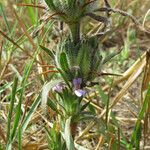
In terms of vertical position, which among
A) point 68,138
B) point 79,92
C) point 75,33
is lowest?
point 68,138

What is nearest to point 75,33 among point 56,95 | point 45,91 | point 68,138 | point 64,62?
point 64,62

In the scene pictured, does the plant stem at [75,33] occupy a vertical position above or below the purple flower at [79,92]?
above

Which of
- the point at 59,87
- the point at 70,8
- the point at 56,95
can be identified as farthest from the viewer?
the point at 56,95

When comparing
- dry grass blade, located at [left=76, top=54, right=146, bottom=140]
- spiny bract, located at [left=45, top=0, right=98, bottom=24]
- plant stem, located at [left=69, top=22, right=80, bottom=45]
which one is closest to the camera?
spiny bract, located at [left=45, top=0, right=98, bottom=24]

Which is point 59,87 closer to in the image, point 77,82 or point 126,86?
point 77,82

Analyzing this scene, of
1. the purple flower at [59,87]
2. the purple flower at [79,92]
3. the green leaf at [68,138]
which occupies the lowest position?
the green leaf at [68,138]

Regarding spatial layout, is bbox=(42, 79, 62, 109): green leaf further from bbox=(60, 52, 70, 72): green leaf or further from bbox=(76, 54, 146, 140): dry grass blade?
bbox=(76, 54, 146, 140): dry grass blade

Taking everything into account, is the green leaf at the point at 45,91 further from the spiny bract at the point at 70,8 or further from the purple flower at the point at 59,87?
the spiny bract at the point at 70,8

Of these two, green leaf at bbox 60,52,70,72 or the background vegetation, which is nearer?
green leaf at bbox 60,52,70,72

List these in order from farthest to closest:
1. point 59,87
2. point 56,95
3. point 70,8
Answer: point 56,95 < point 59,87 < point 70,8

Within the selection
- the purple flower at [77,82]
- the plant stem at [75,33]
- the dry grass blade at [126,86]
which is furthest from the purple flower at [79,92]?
the dry grass blade at [126,86]

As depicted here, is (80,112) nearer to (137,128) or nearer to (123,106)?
(137,128)

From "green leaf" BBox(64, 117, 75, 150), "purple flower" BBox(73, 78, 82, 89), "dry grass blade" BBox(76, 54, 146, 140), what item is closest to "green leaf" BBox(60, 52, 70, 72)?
"purple flower" BBox(73, 78, 82, 89)
